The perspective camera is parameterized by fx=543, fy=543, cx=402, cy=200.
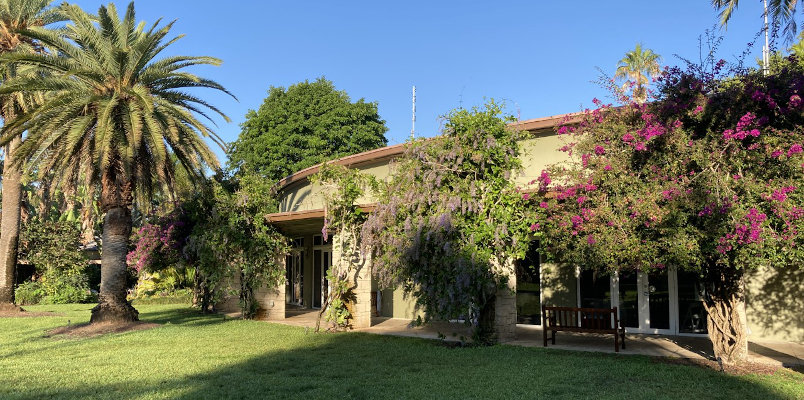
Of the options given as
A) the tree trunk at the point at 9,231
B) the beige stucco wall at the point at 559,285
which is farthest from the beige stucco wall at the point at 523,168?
the tree trunk at the point at 9,231

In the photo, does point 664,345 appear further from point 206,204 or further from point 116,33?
point 116,33

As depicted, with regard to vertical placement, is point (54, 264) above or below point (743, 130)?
below

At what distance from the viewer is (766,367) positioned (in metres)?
8.54

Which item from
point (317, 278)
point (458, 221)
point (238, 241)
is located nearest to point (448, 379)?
point (458, 221)

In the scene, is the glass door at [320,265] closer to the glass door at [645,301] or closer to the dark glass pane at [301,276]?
the dark glass pane at [301,276]

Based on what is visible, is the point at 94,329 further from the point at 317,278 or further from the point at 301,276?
the point at 301,276

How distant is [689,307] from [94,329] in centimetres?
1426

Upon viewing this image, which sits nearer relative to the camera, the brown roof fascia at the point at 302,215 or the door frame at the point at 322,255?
the brown roof fascia at the point at 302,215

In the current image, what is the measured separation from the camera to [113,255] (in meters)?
14.0

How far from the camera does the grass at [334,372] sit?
7.06 meters

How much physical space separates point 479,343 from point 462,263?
2082mm

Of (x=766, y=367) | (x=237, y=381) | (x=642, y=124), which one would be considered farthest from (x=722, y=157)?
(x=237, y=381)

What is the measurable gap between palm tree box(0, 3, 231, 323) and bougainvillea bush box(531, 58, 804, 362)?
9.94 m

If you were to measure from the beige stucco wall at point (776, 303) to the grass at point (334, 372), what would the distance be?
426cm
